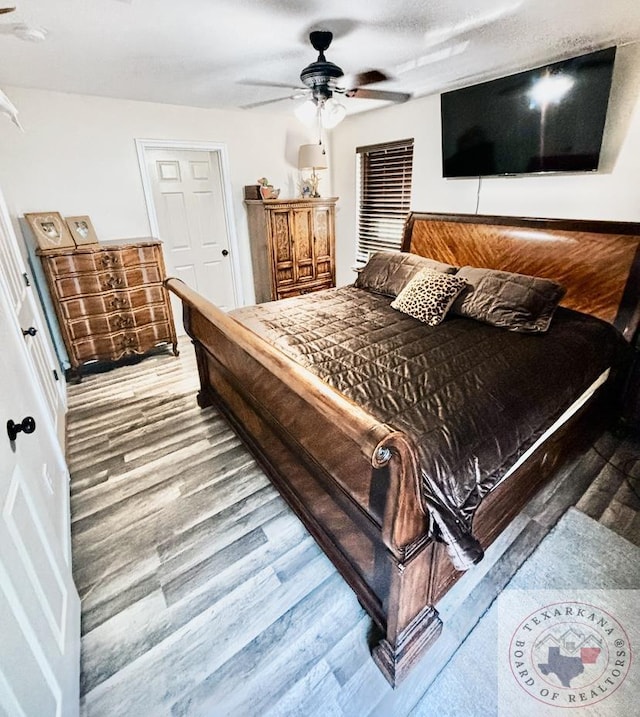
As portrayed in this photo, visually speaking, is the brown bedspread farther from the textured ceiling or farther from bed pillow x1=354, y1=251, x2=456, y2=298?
the textured ceiling

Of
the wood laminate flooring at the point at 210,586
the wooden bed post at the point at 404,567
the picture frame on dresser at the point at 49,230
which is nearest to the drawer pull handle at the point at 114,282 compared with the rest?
the picture frame on dresser at the point at 49,230

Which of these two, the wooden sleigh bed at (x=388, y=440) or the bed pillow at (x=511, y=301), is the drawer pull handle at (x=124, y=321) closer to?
the wooden sleigh bed at (x=388, y=440)

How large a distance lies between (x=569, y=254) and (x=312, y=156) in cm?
286

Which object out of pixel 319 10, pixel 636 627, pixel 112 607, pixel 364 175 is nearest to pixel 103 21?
pixel 319 10

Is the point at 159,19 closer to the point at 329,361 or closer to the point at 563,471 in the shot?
the point at 329,361

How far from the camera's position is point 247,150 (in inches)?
164

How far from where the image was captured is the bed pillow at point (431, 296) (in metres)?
2.46

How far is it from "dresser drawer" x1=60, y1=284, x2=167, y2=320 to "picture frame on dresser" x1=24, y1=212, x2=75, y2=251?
46 centimetres

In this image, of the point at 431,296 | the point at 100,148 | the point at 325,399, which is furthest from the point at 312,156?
the point at 325,399

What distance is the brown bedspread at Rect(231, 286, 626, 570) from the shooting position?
130 cm

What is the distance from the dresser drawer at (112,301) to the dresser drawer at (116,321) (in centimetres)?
5

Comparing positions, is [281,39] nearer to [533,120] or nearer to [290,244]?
[533,120]

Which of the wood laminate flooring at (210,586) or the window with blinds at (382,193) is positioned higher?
the window with blinds at (382,193)

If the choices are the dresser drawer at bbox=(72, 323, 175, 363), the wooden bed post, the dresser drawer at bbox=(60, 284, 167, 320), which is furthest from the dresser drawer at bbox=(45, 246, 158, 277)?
the wooden bed post
